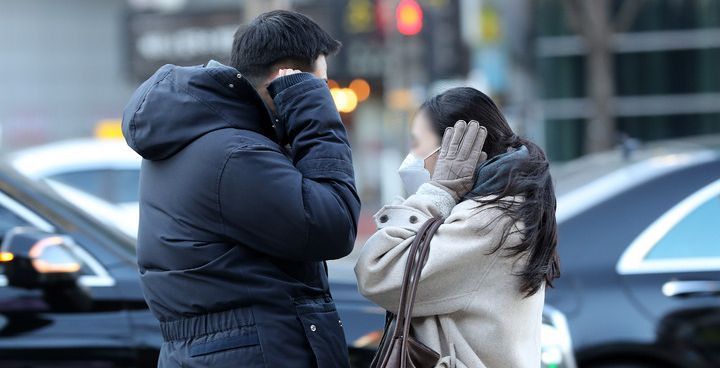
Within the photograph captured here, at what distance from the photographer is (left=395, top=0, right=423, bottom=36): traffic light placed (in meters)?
13.8

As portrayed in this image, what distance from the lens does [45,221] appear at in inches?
155

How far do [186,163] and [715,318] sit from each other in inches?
113

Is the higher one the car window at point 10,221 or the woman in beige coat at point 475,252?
the woman in beige coat at point 475,252

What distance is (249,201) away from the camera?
2414 millimetres

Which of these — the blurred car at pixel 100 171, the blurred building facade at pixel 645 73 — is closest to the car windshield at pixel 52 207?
the blurred car at pixel 100 171

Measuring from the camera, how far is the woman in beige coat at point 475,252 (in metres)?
2.53

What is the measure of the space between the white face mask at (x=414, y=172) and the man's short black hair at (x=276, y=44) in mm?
334

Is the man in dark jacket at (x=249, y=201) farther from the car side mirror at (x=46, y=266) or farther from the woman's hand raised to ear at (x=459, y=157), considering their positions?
the car side mirror at (x=46, y=266)

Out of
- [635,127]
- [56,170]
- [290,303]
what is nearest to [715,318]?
[290,303]

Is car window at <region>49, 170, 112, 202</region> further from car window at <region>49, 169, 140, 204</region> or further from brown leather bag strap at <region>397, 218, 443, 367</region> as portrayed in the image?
brown leather bag strap at <region>397, 218, 443, 367</region>

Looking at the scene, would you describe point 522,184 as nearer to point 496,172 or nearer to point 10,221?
point 496,172

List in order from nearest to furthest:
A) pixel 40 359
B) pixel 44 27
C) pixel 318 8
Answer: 1. pixel 40 359
2. pixel 318 8
3. pixel 44 27

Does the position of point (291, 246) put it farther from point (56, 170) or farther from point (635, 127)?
point (635, 127)

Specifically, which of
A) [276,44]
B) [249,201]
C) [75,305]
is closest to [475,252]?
[249,201]
